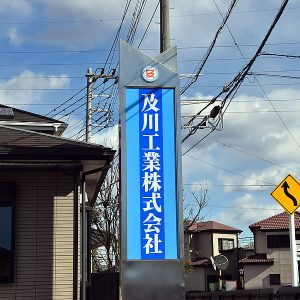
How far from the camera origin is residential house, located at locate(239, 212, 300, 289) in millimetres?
47469

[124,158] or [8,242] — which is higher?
[124,158]

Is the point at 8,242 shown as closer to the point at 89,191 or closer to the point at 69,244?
the point at 69,244

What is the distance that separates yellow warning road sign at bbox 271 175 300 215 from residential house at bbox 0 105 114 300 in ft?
Result: 10.9

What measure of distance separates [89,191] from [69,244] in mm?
4794

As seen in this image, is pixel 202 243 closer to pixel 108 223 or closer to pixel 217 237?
pixel 217 237

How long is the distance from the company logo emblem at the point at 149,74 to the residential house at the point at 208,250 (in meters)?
43.6

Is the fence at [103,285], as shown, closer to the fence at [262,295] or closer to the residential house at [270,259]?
the fence at [262,295]

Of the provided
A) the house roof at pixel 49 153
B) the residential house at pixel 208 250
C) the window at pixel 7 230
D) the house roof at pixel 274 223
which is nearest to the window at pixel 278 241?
the house roof at pixel 274 223

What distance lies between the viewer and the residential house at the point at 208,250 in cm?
5444

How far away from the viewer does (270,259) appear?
48.0m

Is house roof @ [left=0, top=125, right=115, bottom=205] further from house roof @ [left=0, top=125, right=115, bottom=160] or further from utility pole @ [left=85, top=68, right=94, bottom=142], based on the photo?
utility pole @ [left=85, top=68, right=94, bottom=142]

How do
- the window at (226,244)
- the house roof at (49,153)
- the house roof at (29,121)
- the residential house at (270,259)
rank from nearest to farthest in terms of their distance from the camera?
the house roof at (49,153) < the house roof at (29,121) < the residential house at (270,259) < the window at (226,244)

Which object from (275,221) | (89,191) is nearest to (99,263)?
(89,191)

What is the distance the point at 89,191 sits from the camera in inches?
608
